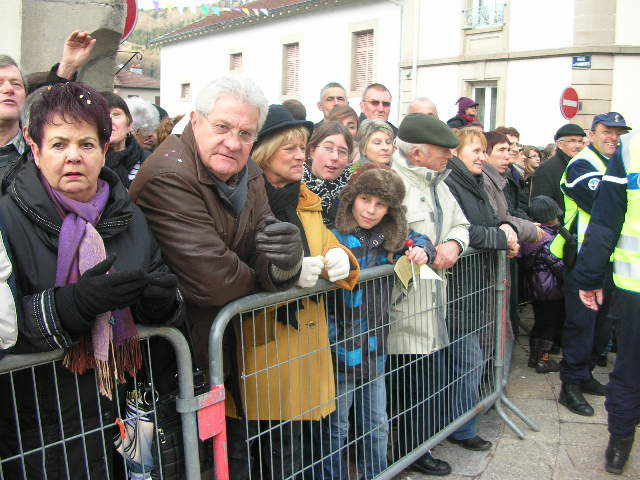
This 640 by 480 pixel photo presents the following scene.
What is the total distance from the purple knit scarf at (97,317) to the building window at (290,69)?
70.5 feet

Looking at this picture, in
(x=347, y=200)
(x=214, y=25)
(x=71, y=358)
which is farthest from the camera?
(x=214, y=25)

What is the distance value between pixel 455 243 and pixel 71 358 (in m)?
2.23

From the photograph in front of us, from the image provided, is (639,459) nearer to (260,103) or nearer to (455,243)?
(455,243)

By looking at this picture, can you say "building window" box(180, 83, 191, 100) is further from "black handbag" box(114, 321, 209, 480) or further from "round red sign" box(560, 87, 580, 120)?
"black handbag" box(114, 321, 209, 480)

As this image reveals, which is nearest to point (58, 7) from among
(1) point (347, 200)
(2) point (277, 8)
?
(1) point (347, 200)

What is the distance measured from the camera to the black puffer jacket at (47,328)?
5.63ft

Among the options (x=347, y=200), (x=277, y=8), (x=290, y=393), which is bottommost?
(x=290, y=393)

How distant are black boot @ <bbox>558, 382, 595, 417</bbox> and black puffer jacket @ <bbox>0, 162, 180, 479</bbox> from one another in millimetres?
3428

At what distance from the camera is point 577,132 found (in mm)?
6453

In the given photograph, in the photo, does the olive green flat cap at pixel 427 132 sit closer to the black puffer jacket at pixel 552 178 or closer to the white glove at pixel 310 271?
the white glove at pixel 310 271

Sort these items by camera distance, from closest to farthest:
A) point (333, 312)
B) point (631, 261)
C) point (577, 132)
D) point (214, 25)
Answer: point (333, 312) < point (631, 261) < point (577, 132) < point (214, 25)

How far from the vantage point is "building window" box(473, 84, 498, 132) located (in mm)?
17375

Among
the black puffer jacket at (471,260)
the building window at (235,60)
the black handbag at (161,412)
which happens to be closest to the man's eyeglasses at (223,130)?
the black handbag at (161,412)

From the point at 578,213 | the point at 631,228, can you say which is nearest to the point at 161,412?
the point at 631,228
